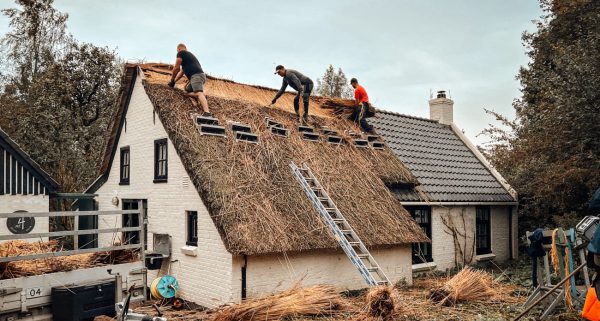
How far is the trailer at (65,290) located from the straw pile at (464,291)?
20.5 feet

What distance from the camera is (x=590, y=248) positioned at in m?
6.66

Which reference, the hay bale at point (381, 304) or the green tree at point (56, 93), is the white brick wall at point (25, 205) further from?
the hay bale at point (381, 304)

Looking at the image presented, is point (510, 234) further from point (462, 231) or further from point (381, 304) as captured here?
point (381, 304)

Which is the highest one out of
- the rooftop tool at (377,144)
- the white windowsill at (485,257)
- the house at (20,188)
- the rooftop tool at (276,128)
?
the rooftop tool at (276,128)

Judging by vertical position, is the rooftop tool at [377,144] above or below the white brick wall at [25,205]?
above

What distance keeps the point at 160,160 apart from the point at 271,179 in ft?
11.2

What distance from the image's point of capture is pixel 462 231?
1653 cm

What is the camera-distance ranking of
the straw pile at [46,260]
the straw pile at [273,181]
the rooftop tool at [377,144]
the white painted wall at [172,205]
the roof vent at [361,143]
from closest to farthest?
the straw pile at [46,260] → the straw pile at [273,181] → the white painted wall at [172,205] → the roof vent at [361,143] → the rooftop tool at [377,144]

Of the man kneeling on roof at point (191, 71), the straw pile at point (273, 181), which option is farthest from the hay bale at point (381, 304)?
the man kneeling on roof at point (191, 71)

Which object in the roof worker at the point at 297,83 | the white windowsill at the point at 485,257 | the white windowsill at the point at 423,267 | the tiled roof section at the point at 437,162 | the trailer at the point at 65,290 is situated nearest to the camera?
the trailer at the point at 65,290

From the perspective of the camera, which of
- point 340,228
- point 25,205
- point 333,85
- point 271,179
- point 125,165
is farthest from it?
point 333,85

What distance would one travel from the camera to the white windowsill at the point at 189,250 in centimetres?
1178

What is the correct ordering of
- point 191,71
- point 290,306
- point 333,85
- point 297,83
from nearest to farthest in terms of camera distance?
1. point 290,306
2. point 191,71
3. point 297,83
4. point 333,85

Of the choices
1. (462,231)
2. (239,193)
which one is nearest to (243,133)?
(239,193)
